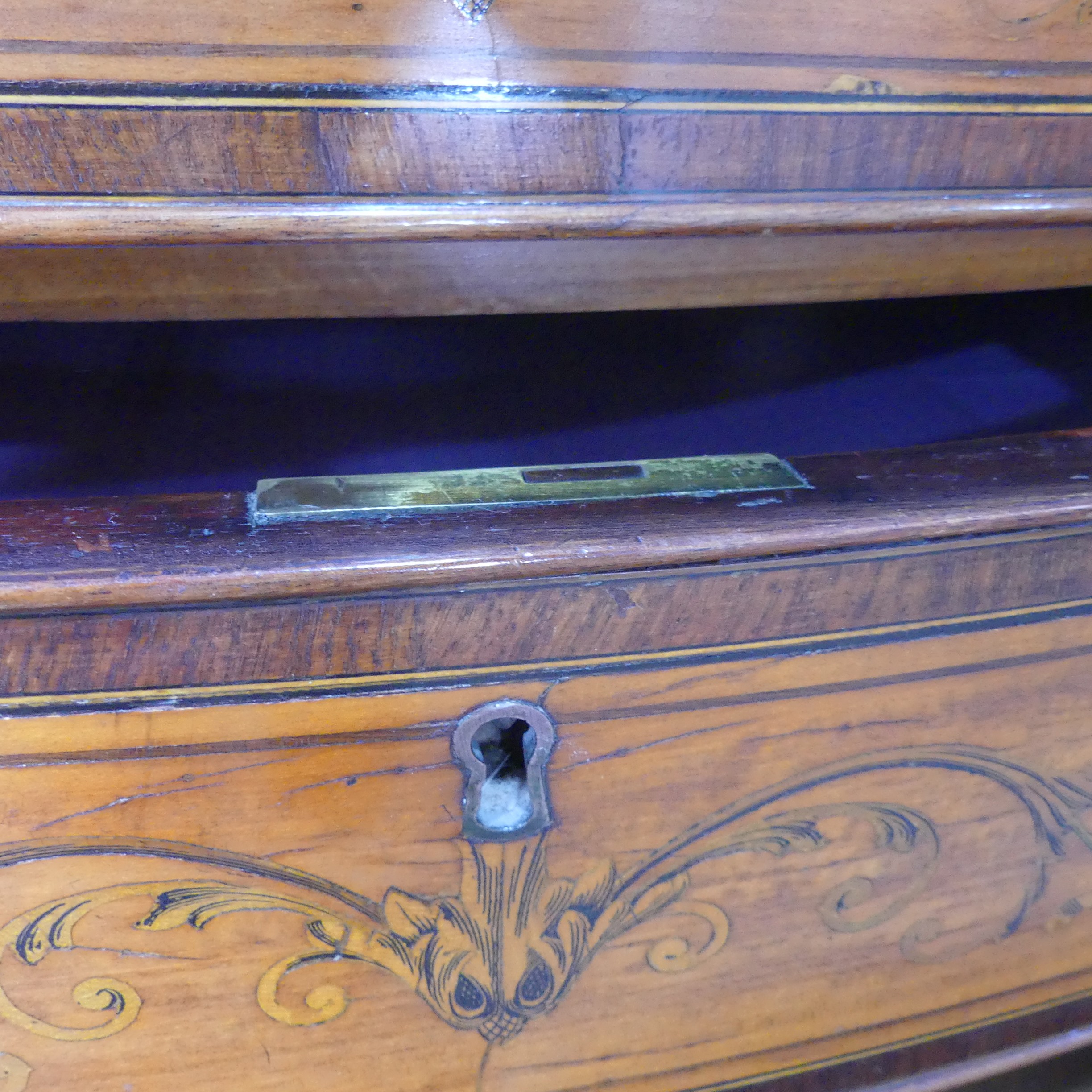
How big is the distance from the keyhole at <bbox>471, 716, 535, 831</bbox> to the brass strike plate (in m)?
0.11

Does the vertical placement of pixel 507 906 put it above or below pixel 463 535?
below

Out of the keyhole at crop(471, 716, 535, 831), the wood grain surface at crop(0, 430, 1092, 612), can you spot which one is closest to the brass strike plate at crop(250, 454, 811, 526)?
the wood grain surface at crop(0, 430, 1092, 612)

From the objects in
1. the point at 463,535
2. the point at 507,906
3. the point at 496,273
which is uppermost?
the point at 496,273

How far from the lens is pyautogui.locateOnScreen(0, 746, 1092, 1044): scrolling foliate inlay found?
0.44 m

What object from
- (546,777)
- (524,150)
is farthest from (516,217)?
(546,777)

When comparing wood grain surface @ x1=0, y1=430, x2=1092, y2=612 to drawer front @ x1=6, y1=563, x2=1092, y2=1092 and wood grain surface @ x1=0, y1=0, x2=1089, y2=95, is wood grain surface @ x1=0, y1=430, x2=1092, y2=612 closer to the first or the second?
drawer front @ x1=6, y1=563, x2=1092, y2=1092

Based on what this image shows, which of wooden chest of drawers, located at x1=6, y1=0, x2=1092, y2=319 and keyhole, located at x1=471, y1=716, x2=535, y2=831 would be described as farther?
keyhole, located at x1=471, y1=716, x2=535, y2=831

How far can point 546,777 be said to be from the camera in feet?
1.51

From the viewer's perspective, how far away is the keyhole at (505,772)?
0.46m

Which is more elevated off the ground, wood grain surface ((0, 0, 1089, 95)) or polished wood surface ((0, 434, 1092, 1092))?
wood grain surface ((0, 0, 1089, 95))

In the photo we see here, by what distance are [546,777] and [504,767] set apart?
3 centimetres

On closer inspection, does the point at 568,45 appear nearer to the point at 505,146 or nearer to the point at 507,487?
the point at 505,146

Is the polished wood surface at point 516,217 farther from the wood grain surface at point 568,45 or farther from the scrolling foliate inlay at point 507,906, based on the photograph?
the scrolling foliate inlay at point 507,906

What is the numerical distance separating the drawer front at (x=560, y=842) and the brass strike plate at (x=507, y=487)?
5 centimetres
